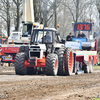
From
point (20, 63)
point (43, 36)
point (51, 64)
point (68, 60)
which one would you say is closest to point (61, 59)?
point (68, 60)

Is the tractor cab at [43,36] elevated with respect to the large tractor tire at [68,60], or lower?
elevated

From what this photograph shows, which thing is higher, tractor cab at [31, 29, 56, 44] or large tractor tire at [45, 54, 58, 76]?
tractor cab at [31, 29, 56, 44]

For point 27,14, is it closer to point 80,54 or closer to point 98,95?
point 80,54

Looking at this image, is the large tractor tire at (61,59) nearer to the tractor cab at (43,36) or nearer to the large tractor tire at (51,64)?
the large tractor tire at (51,64)

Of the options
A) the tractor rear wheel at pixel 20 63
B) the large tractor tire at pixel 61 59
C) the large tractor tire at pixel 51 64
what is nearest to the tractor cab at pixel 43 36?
the large tractor tire at pixel 61 59

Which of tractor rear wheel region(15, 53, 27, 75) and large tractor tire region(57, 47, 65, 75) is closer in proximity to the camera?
tractor rear wheel region(15, 53, 27, 75)

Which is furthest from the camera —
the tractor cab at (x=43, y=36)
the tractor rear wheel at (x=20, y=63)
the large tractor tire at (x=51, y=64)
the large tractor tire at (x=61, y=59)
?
the tractor cab at (x=43, y=36)

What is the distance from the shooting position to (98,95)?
816cm

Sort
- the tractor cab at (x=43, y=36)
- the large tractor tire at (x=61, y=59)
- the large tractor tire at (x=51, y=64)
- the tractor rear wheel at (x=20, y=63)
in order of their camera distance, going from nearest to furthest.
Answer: the large tractor tire at (x=51, y=64), the tractor rear wheel at (x=20, y=63), the large tractor tire at (x=61, y=59), the tractor cab at (x=43, y=36)

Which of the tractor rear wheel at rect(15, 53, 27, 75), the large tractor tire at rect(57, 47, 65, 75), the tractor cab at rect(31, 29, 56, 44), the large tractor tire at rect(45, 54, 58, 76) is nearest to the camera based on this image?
the large tractor tire at rect(45, 54, 58, 76)

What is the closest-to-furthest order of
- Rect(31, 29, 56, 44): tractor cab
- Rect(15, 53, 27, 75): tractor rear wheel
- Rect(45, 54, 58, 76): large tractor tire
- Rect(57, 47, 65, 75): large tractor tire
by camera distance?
Rect(45, 54, 58, 76): large tractor tire < Rect(15, 53, 27, 75): tractor rear wheel < Rect(57, 47, 65, 75): large tractor tire < Rect(31, 29, 56, 44): tractor cab

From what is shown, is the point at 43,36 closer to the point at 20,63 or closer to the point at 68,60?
the point at 68,60

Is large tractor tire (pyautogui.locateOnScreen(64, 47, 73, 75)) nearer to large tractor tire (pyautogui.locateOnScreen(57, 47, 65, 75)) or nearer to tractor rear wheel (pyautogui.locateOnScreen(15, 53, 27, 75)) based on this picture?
large tractor tire (pyautogui.locateOnScreen(57, 47, 65, 75))

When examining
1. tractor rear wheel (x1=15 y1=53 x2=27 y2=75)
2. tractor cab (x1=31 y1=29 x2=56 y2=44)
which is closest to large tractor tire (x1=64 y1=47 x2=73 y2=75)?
tractor cab (x1=31 y1=29 x2=56 y2=44)
